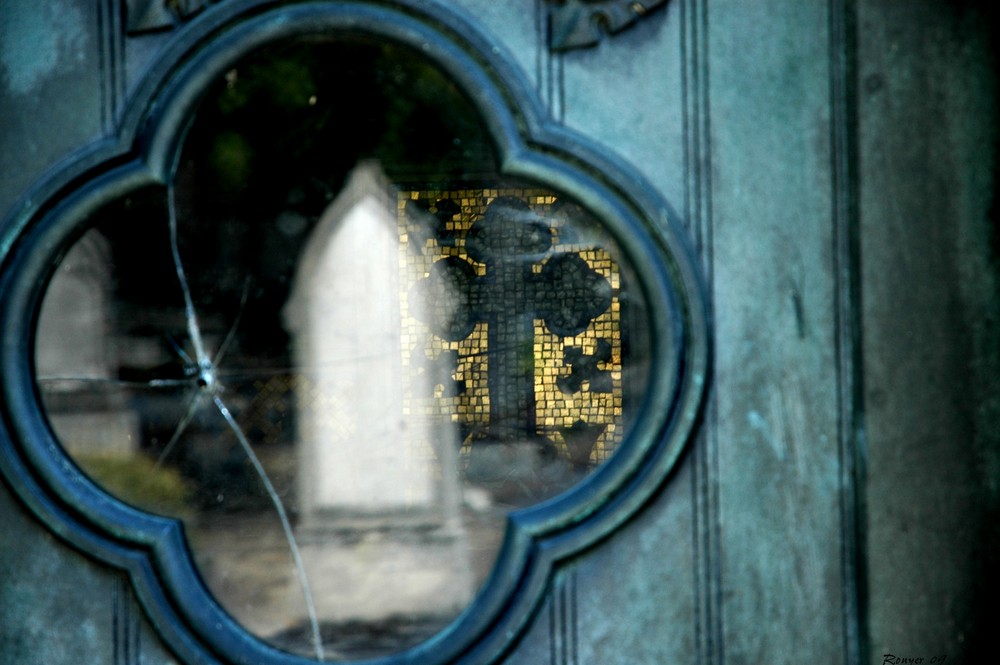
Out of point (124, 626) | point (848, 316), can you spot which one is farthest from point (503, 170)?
point (124, 626)

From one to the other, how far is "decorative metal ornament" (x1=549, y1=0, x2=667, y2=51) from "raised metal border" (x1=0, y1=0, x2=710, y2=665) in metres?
0.08

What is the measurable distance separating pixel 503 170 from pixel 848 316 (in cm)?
52

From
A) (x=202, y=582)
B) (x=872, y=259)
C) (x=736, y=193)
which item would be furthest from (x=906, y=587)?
(x=202, y=582)

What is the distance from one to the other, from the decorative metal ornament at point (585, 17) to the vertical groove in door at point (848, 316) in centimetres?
→ 29

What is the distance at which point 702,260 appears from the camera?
1331mm

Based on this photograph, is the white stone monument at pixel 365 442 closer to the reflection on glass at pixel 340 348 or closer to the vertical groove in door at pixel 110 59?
the reflection on glass at pixel 340 348

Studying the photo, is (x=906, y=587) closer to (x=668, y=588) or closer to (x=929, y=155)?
(x=668, y=588)

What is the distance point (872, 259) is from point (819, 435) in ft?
0.84

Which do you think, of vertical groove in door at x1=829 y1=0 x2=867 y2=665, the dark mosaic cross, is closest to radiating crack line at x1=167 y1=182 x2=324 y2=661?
the dark mosaic cross

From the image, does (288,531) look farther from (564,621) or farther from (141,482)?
(564,621)

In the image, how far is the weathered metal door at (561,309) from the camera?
1.30 metres

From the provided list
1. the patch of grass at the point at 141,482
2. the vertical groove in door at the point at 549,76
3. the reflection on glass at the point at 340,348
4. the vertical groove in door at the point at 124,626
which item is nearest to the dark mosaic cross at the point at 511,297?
the reflection on glass at the point at 340,348

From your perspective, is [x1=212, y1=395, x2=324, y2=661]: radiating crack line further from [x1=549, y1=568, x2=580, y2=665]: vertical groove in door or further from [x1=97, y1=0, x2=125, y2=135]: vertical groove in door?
[x1=97, y1=0, x2=125, y2=135]: vertical groove in door

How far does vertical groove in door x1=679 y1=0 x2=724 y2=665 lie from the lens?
1.32 metres
